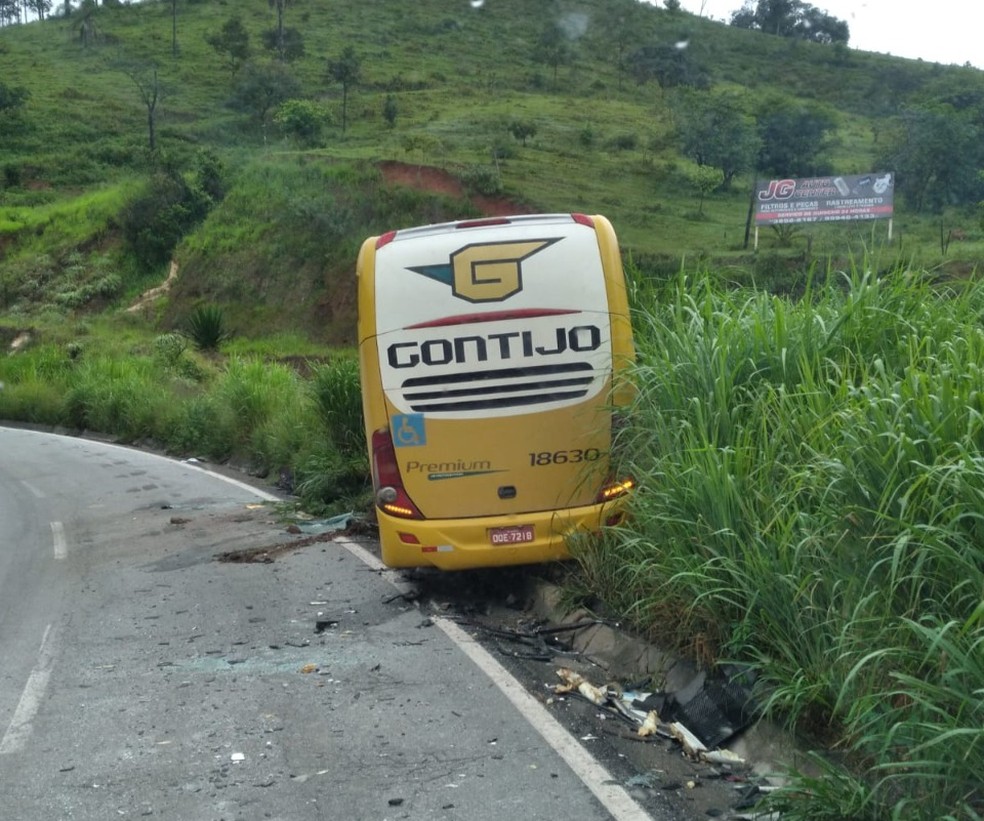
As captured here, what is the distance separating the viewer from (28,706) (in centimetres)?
684

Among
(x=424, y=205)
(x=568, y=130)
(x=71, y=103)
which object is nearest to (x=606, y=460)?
(x=568, y=130)

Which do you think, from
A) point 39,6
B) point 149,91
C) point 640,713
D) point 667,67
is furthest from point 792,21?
point 39,6

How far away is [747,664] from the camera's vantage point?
226 inches

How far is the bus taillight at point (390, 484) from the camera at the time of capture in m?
8.58

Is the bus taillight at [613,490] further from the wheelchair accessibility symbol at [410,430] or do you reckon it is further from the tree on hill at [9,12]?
the tree on hill at [9,12]

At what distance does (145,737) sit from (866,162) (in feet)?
44.4

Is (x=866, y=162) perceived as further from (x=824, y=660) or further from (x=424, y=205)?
(x=424, y=205)

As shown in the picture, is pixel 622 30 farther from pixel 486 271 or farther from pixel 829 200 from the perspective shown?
pixel 486 271

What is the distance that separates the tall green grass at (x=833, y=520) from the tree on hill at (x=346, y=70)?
50758 millimetres

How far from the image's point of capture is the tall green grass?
450 cm

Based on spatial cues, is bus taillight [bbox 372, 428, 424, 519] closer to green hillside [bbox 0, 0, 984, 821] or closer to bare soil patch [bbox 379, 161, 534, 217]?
green hillside [bbox 0, 0, 984, 821]

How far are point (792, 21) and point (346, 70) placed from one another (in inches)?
1047

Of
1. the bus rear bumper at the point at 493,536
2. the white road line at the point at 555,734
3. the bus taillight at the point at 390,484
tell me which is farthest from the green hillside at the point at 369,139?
the white road line at the point at 555,734

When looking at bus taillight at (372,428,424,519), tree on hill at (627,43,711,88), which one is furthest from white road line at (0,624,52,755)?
tree on hill at (627,43,711,88)
